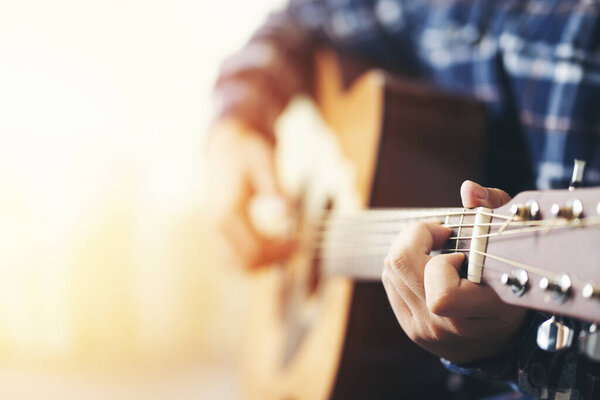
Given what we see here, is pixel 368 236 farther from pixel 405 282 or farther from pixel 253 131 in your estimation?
pixel 253 131

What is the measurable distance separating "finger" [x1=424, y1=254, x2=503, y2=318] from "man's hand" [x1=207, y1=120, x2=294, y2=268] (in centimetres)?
52

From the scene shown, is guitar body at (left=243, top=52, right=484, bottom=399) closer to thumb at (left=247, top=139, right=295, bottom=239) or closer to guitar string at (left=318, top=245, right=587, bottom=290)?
thumb at (left=247, top=139, right=295, bottom=239)

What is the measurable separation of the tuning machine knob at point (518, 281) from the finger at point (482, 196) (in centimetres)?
3

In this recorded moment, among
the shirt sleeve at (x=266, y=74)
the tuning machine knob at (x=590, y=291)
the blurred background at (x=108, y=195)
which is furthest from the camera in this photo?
the blurred background at (x=108, y=195)

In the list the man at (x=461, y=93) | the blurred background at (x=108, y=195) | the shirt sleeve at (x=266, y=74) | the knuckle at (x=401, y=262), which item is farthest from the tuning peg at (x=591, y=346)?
the blurred background at (x=108, y=195)

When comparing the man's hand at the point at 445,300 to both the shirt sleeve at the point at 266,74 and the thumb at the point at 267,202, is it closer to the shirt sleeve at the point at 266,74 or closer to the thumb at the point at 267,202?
the thumb at the point at 267,202

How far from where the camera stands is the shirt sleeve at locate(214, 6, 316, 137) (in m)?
0.90

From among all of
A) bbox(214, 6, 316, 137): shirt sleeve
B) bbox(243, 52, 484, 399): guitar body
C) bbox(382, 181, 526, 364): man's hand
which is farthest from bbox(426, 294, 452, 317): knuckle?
bbox(214, 6, 316, 137): shirt sleeve

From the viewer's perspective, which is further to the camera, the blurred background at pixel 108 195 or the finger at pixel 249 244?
the blurred background at pixel 108 195

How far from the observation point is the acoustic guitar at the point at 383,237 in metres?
0.25

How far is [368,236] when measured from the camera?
Result: 1.64 ft

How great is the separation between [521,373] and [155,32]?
1146 millimetres

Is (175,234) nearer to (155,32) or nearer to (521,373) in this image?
(155,32)

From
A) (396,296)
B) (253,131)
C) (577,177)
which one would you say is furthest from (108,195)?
(577,177)
